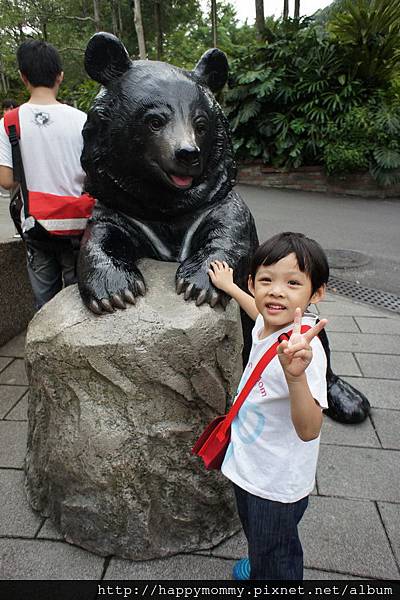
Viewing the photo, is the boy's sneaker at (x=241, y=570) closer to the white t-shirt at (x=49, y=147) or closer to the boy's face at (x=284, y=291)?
the boy's face at (x=284, y=291)

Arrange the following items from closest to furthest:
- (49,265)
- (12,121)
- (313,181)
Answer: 1. (12,121)
2. (49,265)
3. (313,181)

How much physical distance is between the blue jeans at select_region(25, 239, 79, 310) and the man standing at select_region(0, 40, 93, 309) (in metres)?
0.10

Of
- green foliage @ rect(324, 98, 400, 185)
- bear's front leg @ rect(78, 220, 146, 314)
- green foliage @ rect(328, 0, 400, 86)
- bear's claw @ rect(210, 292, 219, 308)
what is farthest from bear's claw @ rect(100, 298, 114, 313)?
green foliage @ rect(328, 0, 400, 86)

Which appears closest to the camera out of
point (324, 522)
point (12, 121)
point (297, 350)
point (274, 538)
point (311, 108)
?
point (297, 350)

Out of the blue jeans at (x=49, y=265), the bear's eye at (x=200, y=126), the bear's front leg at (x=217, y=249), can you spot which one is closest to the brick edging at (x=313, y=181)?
the blue jeans at (x=49, y=265)

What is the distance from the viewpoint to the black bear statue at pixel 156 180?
1861mm

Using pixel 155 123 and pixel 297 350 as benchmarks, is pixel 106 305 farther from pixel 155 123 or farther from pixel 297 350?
pixel 297 350

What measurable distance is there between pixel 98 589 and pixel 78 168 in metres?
2.01

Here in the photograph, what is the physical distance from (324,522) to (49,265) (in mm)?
2070

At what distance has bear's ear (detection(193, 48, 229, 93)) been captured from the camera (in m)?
2.13

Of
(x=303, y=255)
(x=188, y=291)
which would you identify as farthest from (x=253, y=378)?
(x=188, y=291)

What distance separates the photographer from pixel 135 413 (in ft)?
5.94

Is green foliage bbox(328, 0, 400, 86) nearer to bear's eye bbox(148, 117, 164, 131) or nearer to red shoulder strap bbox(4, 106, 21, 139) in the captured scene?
red shoulder strap bbox(4, 106, 21, 139)

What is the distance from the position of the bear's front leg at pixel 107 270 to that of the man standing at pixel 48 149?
0.58 m
